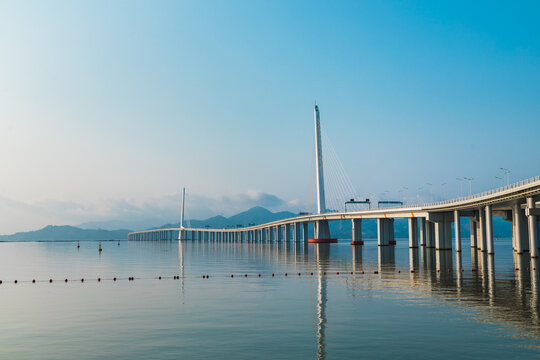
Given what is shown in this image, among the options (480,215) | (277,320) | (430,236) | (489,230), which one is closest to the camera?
(277,320)

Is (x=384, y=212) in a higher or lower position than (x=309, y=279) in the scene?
higher

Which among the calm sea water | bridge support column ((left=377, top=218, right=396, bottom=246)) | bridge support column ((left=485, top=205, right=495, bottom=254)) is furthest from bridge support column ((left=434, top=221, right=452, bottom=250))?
the calm sea water

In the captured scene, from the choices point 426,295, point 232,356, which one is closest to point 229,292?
point 426,295

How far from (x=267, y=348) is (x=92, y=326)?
11586mm

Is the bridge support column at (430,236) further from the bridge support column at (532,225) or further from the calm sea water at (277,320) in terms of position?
the calm sea water at (277,320)

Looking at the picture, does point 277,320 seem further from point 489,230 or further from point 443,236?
point 443,236

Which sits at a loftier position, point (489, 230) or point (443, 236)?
point (489, 230)

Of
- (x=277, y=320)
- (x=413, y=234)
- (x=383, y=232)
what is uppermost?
(x=383, y=232)

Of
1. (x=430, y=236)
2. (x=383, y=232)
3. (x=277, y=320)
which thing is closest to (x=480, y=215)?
(x=430, y=236)

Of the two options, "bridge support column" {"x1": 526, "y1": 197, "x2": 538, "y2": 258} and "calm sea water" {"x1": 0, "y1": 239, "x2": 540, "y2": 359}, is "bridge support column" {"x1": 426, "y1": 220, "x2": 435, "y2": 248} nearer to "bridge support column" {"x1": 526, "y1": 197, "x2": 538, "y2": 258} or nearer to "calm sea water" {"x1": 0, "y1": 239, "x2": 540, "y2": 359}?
"bridge support column" {"x1": 526, "y1": 197, "x2": 538, "y2": 258}

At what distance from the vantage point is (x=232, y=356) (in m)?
21.0

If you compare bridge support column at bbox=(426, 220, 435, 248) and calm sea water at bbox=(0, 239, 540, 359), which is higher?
bridge support column at bbox=(426, 220, 435, 248)

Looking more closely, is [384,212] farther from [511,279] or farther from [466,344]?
[466,344]

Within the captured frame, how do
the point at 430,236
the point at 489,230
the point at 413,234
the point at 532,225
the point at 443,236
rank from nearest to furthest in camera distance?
the point at 532,225
the point at 489,230
the point at 443,236
the point at 430,236
the point at 413,234
